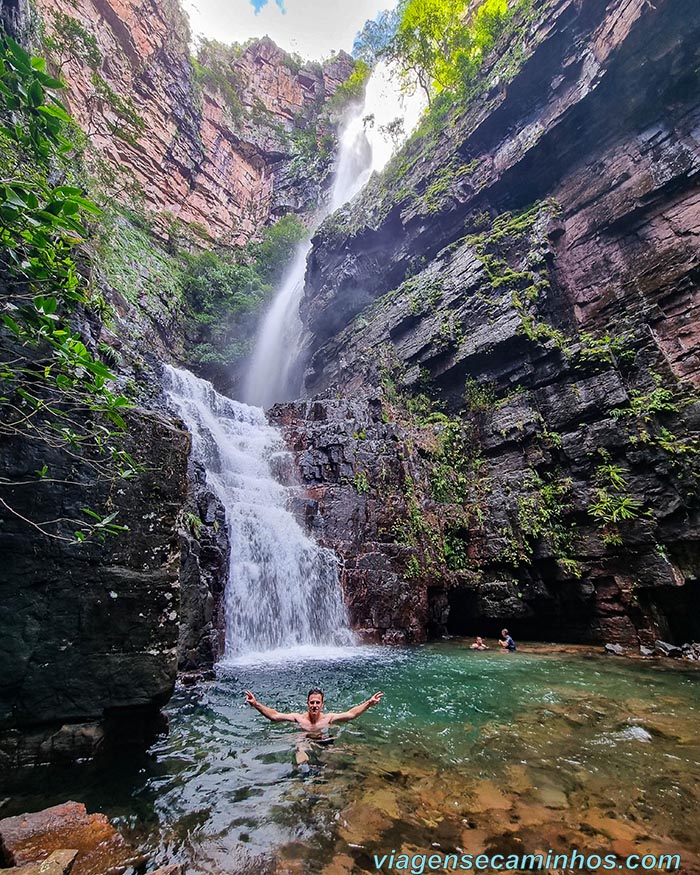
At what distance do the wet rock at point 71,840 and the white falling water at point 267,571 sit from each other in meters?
6.38

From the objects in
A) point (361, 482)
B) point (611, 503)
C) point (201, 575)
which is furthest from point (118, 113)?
point (611, 503)

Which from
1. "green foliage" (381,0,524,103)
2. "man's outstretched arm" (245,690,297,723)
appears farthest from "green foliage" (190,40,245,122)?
"man's outstretched arm" (245,690,297,723)

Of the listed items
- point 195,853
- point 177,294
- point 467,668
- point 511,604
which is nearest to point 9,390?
point 195,853

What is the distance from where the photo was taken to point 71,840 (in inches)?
89.6

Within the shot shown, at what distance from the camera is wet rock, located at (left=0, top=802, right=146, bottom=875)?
2.09m

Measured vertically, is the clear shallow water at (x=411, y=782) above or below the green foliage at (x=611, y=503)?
below

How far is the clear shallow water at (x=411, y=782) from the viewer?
2.59 m

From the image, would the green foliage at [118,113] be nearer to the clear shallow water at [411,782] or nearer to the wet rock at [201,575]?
the wet rock at [201,575]

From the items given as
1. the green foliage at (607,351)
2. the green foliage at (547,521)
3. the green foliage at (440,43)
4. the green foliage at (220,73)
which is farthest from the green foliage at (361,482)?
the green foliage at (220,73)

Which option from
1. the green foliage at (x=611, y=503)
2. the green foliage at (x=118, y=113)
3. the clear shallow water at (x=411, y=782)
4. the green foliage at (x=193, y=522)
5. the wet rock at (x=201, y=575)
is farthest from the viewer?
the green foliage at (x=118, y=113)

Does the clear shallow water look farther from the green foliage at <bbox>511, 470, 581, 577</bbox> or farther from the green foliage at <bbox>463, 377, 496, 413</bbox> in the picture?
the green foliage at <bbox>463, 377, 496, 413</bbox>

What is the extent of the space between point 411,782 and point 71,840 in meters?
2.41

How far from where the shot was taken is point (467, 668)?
25.5ft

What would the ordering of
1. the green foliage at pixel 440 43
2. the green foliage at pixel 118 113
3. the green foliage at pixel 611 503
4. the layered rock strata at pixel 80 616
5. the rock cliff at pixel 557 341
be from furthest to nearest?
the green foliage at pixel 118 113 < the green foliage at pixel 440 43 < the rock cliff at pixel 557 341 < the green foliage at pixel 611 503 < the layered rock strata at pixel 80 616
